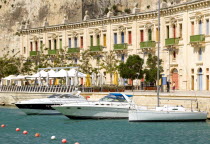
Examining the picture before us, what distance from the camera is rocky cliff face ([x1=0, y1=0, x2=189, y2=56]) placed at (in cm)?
10156

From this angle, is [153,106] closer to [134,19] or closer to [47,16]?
[134,19]

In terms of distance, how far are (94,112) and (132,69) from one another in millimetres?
22605

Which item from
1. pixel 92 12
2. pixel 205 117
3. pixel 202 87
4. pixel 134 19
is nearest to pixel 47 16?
pixel 92 12

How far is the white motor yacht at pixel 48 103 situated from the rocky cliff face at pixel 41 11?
41040mm

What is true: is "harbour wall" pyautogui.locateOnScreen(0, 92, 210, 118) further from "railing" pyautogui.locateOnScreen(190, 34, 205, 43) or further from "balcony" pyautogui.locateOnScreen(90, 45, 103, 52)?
"balcony" pyautogui.locateOnScreen(90, 45, 103, 52)

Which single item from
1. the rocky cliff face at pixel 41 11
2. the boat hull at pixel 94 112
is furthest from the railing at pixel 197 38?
the rocky cliff face at pixel 41 11

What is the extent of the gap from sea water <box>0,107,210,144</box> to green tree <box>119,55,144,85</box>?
20.3m

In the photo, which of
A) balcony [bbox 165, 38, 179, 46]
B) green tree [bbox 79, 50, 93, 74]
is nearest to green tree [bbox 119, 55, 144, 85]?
balcony [bbox 165, 38, 179, 46]

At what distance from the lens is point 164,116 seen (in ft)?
156

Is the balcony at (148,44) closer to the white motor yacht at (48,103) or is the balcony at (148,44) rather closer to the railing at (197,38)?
the railing at (197,38)

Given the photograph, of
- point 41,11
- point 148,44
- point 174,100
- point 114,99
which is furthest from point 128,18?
point 174,100

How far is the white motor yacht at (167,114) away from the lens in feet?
155

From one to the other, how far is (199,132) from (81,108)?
39.2ft

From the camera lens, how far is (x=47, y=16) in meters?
107
